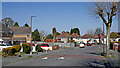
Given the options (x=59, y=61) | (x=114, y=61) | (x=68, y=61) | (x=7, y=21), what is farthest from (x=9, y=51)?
(x=7, y=21)

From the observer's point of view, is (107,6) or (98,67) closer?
(98,67)

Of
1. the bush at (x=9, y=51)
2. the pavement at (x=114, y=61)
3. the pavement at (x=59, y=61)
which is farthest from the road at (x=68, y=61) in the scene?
the bush at (x=9, y=51)

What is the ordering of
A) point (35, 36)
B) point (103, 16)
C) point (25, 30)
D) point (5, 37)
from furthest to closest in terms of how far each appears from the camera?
point (35, 36) → point (25, 30) → point (5, 37) → point (103, 16)

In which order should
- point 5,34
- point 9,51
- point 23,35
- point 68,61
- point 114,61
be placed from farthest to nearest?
point 23,35 → point 5,34 → point 9,51 → point 68,61 → point 114,61

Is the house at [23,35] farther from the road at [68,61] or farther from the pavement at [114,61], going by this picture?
the pavement at [114,61]

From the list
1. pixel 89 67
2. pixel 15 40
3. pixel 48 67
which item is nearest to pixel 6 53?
pixel 48 67

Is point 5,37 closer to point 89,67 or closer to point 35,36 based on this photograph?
point 35,36

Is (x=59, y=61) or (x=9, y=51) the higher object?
(x=9, y=51)

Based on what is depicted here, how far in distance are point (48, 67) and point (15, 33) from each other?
58.6 m

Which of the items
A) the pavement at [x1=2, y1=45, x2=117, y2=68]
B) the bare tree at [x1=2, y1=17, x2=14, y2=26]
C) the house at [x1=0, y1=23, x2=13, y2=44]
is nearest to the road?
the pavement at [x1=2, y1=45, x2=117, y2=68]

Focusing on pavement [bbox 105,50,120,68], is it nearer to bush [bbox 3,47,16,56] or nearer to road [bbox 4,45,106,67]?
road [bbox 4,45,106,67]

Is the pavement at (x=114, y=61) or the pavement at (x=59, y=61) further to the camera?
the pavement at (x=59, y=61)

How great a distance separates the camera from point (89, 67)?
15977mm

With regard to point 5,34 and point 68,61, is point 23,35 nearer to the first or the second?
point 5,34
